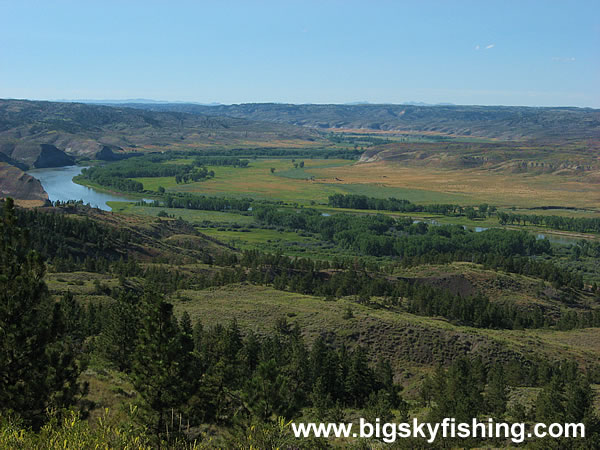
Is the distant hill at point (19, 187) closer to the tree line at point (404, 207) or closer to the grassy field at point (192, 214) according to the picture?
the grassy field at point (192, 214)

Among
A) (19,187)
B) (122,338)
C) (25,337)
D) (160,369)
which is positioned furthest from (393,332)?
(19,187)

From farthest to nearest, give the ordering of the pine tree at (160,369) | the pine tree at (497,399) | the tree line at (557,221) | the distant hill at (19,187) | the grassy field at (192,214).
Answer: the distant hill at (19,187), the grassy field at (192,214), the tree line at (557,221), the pine tree at (497,399), the pine tree at (160,369)

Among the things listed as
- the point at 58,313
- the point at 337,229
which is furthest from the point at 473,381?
the point at 337,229

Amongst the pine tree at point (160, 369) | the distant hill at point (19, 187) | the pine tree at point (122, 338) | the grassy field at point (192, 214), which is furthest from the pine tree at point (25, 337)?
the distant hill at point (19, 187)

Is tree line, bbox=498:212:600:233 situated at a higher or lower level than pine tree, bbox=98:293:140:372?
lower

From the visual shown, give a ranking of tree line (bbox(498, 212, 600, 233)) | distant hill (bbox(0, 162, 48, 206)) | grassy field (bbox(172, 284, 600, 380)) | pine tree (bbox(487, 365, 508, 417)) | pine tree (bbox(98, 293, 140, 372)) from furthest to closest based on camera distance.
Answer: distant hill (bbox(0, 162, 48, 206)), tree line (bbox(498, 212, 600, 233)), grassy field (bbox(172, 284, 600, 380)), pine tree (bbox(98, 293, 140, 372)), pine tree (bbox(487, 365, 508, 417))

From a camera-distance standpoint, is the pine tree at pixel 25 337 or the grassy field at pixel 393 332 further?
the grassy field at pixel 393 332

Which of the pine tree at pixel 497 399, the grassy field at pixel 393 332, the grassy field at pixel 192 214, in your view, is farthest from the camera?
the grassy field at pixel 192 214

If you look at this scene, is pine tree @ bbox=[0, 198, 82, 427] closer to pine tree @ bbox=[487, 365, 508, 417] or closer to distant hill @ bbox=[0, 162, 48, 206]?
pine tree @ bbox=[487, 365, 508, 417]

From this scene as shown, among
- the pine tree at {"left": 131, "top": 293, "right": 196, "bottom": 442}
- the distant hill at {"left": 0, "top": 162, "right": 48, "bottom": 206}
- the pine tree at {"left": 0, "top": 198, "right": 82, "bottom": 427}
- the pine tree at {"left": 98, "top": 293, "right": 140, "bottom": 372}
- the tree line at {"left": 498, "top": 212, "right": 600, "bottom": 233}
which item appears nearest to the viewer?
the pine tree at {"left": 0, "top": 198, "right": 82, "bottom": 427}

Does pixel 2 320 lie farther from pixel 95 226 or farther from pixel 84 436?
pixel 95 226

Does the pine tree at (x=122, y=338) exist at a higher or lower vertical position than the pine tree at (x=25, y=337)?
lower

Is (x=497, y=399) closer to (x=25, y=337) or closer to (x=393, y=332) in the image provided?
(x=393, y=332)

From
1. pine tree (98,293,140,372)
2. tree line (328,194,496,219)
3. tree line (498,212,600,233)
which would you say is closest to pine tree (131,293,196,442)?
pine tree (98,293,140,372)
